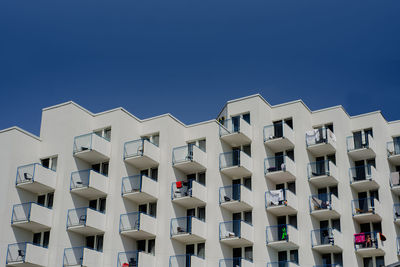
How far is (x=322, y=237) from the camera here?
57188 mm

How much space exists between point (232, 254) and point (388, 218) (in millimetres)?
13482

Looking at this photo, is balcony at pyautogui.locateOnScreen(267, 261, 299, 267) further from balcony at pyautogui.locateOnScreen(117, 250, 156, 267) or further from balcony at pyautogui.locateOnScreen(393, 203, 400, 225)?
balcony at pyautogui.locateOnScreen(117, 250, 156, 267)

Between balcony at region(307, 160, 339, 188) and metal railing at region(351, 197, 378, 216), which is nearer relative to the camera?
metal railing at region(351, 197, 378, 216)

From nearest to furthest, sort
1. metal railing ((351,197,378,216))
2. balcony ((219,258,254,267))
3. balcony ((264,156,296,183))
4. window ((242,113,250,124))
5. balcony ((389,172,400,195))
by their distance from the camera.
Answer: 1. balcony ((219,258,254,267))
2. metal railing ((351,197,378,216))
3. balcony ((264,156,296,183))
4. balcony ((389,172,400,195))
5. window ((242,113,250,124))

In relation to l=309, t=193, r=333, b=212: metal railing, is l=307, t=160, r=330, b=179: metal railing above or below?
above

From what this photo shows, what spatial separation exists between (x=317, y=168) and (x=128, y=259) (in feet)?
59.1

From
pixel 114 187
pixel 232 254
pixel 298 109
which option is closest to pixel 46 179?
pixel 114 187

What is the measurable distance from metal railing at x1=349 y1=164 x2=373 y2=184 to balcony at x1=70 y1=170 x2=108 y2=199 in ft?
70.6

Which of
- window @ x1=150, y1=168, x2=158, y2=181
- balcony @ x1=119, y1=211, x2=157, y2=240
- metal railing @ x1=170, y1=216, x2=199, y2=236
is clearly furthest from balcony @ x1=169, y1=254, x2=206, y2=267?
window @ x1=150, y1=168, x2=158, y2=181

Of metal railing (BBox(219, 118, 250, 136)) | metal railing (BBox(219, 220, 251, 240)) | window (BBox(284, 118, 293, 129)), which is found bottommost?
metal railing (BBox(219, 220, 251, 240))

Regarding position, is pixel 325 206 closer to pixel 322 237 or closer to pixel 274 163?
pixel 322 237

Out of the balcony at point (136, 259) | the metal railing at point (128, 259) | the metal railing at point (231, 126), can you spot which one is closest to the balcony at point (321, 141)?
the metal railing at point (231, 126)

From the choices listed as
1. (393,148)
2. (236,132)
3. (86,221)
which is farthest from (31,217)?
(393,148)

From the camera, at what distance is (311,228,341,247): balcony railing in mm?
56031
